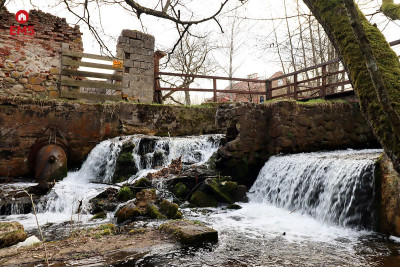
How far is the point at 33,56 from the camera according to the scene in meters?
9.91

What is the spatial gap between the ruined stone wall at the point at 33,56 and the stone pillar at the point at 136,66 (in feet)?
6.98

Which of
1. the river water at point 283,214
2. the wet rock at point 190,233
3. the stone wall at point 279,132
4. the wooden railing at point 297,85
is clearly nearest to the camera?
the river water at point 283,214

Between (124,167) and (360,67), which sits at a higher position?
(360,67)

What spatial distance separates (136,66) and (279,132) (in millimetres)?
6482

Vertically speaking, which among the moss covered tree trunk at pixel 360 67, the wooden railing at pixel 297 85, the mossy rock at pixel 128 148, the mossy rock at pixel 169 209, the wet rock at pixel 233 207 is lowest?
the wet rock at pixel 233 207

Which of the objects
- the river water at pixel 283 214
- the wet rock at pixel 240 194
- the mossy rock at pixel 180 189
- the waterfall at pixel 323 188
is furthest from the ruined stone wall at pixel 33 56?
the waterfall at pixel 323 188

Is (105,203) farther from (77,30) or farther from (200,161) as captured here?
(77,30)

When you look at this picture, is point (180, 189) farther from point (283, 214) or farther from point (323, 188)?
point (323, 188)

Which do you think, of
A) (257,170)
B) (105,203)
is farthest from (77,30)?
(257,170)

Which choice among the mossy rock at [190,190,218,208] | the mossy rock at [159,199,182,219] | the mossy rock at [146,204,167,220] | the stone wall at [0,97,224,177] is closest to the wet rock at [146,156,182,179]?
the mossy rock at [190,190,218,208]

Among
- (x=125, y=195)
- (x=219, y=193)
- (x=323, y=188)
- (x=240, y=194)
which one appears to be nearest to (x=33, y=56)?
(x=125, y=195)

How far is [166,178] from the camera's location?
657 centimetres

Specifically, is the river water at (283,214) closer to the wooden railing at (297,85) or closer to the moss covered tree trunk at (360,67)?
the moss covered tree trunk at (360,67)

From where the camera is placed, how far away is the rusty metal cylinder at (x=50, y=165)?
727 centimetres
